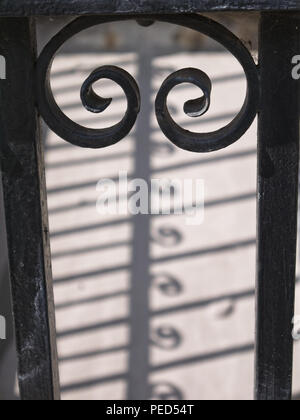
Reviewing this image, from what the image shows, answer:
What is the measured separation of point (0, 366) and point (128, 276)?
23.6 inches

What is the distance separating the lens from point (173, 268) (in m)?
2.53

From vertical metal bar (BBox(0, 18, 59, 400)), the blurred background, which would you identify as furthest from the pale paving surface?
vertical metal bar (BBox(0, 18, 59, 400))

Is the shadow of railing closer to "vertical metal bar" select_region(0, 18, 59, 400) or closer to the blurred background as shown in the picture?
the blurred background

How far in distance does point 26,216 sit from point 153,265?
78.7 inches

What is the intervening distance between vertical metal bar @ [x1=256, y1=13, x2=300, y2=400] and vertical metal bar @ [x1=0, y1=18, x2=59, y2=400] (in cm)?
19

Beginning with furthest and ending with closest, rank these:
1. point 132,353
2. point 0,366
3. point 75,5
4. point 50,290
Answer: point 132,353 → point 0,366 → point 50,290 → point 75,5

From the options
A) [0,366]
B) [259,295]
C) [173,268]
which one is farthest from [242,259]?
[259,295]

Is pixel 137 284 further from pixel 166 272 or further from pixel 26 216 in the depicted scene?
pixel 26 216

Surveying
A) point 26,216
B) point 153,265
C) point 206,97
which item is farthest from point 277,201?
point 153,265

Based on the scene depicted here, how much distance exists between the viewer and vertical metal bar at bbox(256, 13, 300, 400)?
0.51m

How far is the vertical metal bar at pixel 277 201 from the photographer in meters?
0.51

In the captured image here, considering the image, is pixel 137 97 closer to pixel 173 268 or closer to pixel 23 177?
pixel 23 177

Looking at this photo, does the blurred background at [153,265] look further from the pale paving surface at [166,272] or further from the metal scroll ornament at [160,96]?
the metal scroll ornament at [160,96]

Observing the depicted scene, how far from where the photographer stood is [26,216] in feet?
1.81
